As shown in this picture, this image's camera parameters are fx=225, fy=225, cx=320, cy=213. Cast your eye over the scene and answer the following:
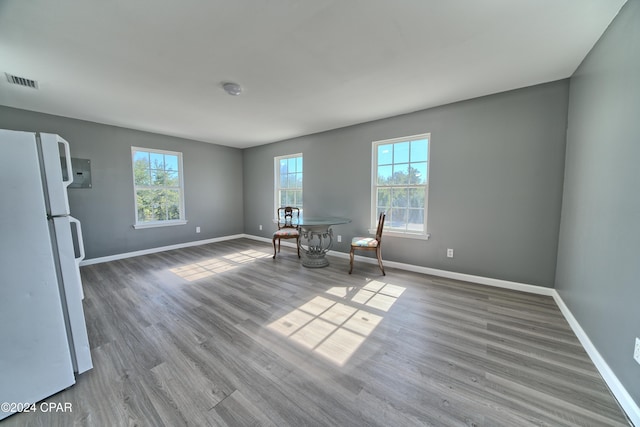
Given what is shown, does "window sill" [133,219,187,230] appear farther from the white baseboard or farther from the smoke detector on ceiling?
the smoke detector on ceiling

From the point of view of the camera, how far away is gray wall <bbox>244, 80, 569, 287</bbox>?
99.0 inches

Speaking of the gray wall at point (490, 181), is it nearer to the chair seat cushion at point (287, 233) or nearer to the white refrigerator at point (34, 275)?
the chair seat cushion at point (287, 233)

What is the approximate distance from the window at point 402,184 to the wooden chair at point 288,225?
1402mm

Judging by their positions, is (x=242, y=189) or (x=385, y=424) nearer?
(x=385, y=424)

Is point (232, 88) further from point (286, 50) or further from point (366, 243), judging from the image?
point (366, 243)

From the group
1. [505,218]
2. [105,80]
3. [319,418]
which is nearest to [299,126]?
[105,80]

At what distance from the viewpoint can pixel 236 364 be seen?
1610 millimetres

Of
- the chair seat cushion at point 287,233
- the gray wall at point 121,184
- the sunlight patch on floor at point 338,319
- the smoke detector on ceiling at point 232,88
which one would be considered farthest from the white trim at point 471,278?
the gray wall at point 121,184

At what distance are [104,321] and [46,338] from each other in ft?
3.02

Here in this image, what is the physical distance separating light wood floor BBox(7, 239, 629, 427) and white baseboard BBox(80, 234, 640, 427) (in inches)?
2.2

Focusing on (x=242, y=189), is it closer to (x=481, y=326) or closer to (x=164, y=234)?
(x=164, y=234)

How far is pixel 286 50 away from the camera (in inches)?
75.3

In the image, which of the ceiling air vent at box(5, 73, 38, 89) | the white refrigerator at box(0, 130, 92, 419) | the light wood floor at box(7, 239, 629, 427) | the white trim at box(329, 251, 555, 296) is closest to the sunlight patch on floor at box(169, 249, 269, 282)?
the light wood floor at box(7, 239, 629, 427)

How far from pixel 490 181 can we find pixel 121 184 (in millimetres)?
5900
